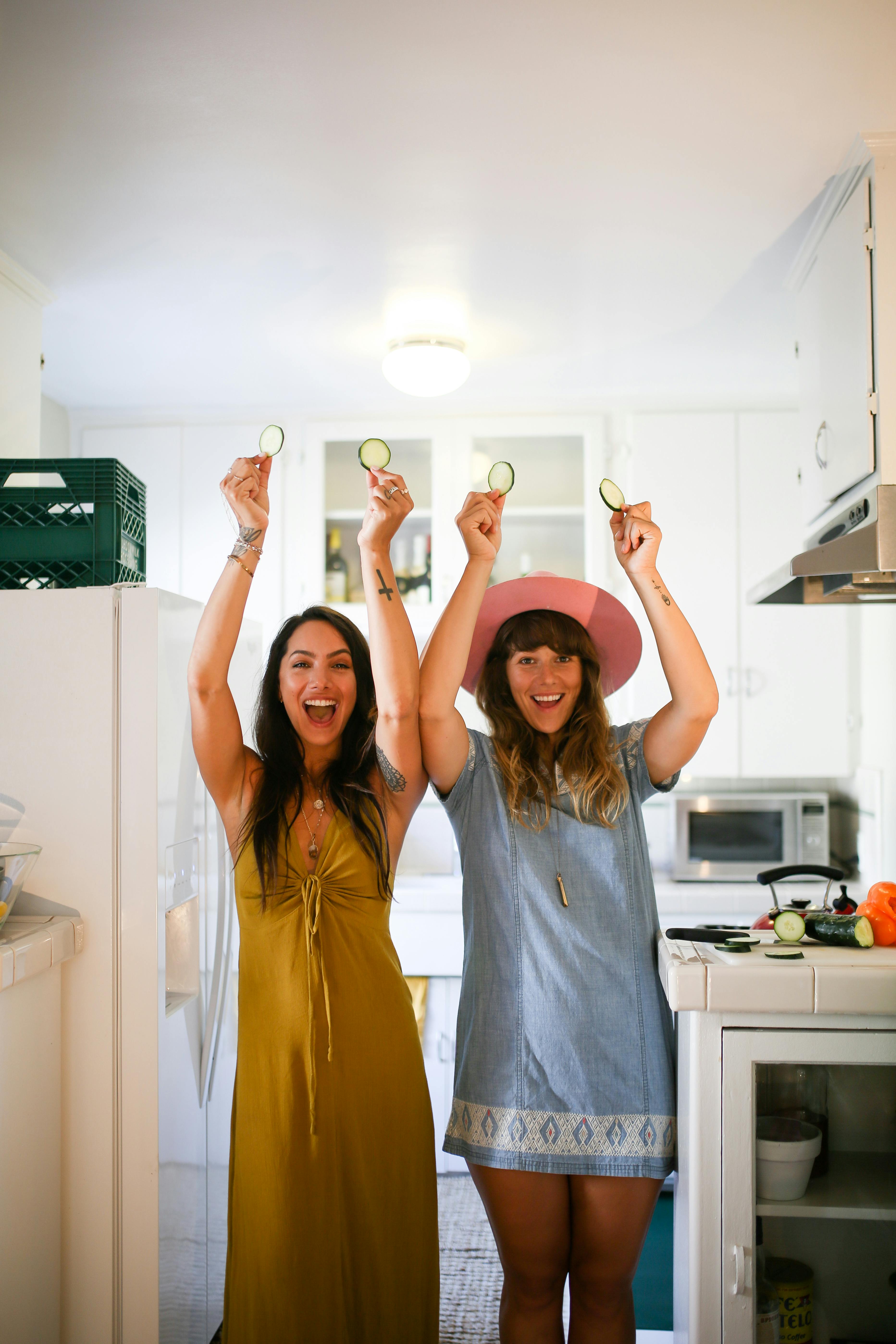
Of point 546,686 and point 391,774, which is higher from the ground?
point 546,686

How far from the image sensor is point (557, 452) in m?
3.49

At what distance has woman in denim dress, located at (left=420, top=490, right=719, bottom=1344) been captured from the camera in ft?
4.79

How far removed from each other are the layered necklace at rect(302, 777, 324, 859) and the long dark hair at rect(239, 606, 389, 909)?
14mm

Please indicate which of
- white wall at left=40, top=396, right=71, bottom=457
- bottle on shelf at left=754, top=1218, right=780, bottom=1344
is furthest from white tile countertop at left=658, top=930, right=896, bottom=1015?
white wall at left=40, top=396, right=71, bottom=457

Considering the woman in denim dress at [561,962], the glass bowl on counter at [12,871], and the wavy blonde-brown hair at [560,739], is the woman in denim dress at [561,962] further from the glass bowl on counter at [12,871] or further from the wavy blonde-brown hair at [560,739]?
the glass bowl on counter at [12,871]

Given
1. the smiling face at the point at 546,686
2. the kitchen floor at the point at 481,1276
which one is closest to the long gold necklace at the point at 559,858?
the smiling face at the point at 546,686

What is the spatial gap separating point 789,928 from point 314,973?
2.49ft

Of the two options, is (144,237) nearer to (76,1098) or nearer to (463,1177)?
(76,1098)

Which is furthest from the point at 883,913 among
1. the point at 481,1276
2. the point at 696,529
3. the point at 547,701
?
the point at 696,529

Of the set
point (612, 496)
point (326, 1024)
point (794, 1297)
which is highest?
point (612, 496)

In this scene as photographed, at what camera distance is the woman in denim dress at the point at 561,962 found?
1460 mm

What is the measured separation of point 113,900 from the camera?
175 cm

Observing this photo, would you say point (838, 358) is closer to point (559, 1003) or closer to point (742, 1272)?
point (559, 1003)

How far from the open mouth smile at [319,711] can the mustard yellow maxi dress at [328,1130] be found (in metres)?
0.20
